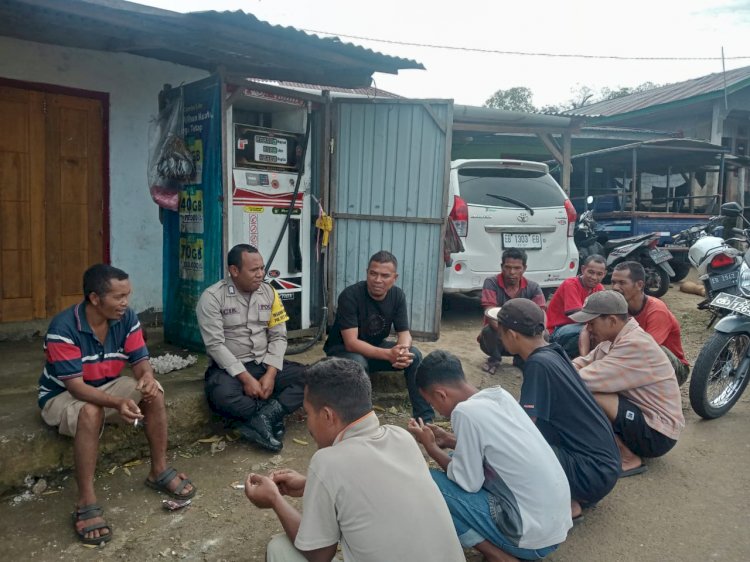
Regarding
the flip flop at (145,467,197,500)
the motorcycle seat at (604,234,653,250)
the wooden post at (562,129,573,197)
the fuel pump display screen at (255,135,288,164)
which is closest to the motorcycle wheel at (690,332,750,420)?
the flip flop at (145,467,197,500)

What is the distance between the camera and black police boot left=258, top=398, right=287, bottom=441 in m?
3.84

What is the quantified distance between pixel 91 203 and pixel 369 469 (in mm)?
4508

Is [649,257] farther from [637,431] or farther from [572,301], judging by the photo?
[637,431]

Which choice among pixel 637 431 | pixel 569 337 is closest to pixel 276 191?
pixel 569 337

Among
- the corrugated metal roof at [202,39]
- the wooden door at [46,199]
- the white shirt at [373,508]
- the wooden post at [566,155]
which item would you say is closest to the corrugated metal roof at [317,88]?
the corrugated metal roof at [202,39]

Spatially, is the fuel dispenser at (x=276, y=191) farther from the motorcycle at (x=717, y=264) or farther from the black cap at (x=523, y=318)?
the motorcycle at (x=717, y=264)

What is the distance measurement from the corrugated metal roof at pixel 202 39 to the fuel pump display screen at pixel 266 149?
1.75ft

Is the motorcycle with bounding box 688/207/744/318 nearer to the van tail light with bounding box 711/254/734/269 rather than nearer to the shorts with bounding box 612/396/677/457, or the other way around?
the van tail light with bounding box 711/254/734/269

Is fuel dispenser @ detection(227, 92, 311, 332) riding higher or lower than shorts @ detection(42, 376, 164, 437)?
higher

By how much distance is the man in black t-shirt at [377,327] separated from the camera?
4188 mm

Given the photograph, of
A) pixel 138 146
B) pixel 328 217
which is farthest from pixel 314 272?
pixel 138 146

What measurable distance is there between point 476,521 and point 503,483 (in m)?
0.20

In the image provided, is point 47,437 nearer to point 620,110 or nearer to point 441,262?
point 441,262

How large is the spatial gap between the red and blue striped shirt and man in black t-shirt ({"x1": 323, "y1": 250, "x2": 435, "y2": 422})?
56.6 inches
